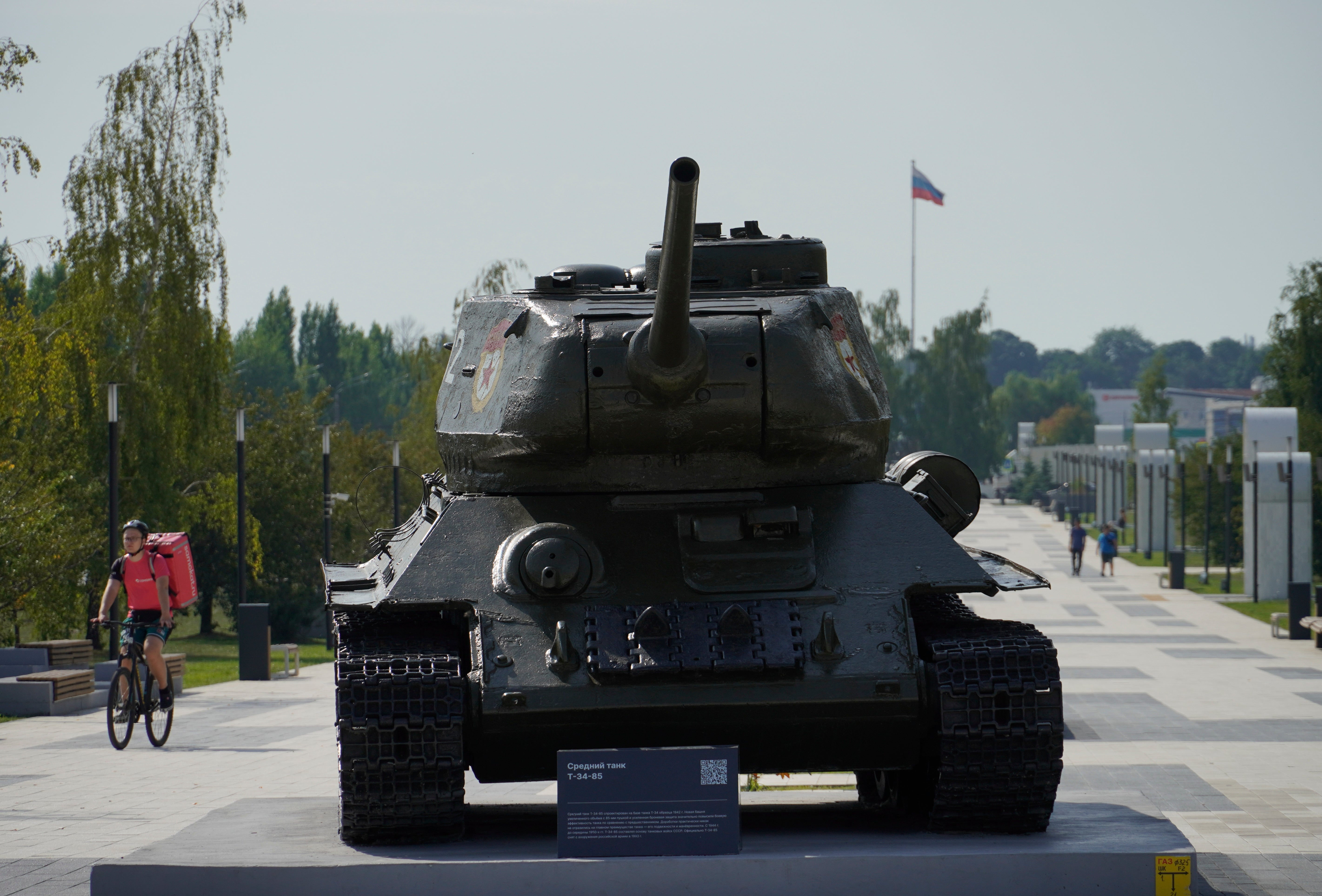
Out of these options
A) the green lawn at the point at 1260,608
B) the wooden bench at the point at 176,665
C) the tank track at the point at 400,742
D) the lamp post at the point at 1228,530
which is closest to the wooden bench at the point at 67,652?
the wooden bench at the point at 176,665

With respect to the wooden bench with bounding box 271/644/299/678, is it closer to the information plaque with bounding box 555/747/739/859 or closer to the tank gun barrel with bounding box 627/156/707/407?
the tank gun barrel with bounding box 627/156/707/407

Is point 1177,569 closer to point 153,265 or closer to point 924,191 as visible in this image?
point 153,265

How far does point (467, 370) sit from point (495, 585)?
1.93 m

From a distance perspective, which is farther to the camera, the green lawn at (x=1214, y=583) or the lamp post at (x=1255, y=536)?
the green lawn at (x=1214, y=583)

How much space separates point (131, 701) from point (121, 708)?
18cm

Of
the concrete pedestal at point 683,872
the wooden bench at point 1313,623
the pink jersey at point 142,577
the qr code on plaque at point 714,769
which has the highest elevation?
the pink jersey at point 142,577

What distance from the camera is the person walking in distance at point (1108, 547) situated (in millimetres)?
46125

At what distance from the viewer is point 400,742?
7801 millimetres

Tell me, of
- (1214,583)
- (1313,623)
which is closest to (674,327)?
(1313,623)

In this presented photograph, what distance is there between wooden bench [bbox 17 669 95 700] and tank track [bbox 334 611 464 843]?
1183cm

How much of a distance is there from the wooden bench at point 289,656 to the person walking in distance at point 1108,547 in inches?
1036

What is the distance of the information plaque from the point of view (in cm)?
751

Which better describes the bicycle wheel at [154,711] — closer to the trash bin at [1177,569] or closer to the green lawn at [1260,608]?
the green lawn at [1260,608]

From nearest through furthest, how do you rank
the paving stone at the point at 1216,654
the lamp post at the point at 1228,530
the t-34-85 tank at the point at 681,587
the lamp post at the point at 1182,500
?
the t-34-85 tank at the point at 681,587
the paving stone at the point at 1216,654
the lamp post at the point at 1228,530
the lamp post at the point at 1182,500
